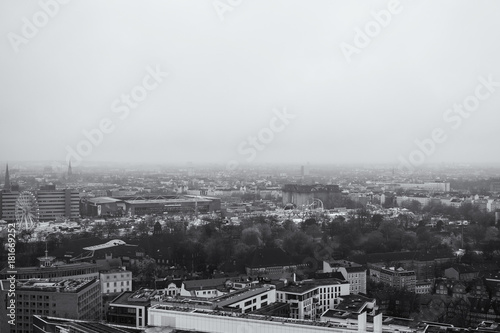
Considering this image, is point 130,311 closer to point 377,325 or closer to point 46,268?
point 46,268

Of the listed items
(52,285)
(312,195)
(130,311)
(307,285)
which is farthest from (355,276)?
(312,195)

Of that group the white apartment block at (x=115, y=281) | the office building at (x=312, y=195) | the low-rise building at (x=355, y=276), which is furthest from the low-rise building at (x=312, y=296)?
the office building at (x=312, y=195)

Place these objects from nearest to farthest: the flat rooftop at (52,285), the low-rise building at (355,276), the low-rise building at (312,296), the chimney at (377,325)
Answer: the chimney at (377,325), the flat rooftop at (52,285), the low-rise building at (312,296), the low-rise building at (355,276)

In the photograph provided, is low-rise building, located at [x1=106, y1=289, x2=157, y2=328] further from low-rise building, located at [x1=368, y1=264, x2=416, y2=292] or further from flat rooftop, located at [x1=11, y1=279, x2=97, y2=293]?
low-rise building, located at [x1=368, y1=264, x2=416, y2=292]

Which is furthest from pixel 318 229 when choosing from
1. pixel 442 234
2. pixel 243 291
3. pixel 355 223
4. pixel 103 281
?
pixel 243 291

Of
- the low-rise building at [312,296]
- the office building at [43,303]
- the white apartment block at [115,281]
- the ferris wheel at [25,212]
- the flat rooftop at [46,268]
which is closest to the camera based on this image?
the office building at [43,303]

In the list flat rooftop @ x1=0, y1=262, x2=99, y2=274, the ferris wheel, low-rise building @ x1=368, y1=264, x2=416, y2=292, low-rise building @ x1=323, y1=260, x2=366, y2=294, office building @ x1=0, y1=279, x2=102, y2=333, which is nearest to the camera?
office building @ x1=0, y1=279, x2=102, y2=333

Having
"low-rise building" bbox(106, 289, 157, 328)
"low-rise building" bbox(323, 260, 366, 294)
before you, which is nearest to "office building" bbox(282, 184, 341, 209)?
"low-rise building" bbox(323, 260, 366, 294)

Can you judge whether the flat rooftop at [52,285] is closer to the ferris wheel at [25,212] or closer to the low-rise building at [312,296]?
the low-rise building at [312,296]
